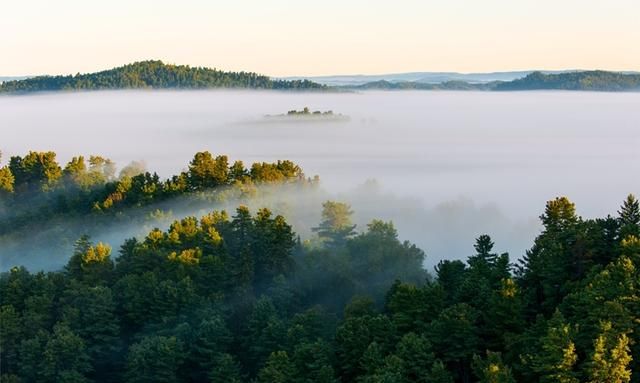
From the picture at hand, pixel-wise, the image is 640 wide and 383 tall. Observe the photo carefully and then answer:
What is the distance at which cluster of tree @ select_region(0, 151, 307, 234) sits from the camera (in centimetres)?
10775

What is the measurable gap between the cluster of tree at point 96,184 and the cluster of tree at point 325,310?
23301 millimetres

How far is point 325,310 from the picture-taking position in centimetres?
6812

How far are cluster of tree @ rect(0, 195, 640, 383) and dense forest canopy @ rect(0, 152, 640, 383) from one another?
13 cm

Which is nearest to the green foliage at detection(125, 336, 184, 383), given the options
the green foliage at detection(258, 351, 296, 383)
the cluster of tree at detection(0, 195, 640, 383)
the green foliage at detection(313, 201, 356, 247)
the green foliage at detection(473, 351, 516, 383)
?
the cluster of tree at detection(0, 195, 640, 383)

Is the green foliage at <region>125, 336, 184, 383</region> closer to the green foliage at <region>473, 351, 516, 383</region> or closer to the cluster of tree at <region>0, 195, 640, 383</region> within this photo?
the cluster of tree at <region>0, 195, 640, 383</region>

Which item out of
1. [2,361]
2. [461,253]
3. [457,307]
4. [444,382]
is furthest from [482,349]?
[461,253]

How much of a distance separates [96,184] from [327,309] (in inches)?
2316

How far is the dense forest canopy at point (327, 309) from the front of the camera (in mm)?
48281

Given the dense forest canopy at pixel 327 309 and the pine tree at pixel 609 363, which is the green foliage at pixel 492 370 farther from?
the pine tree at pixel 609 363

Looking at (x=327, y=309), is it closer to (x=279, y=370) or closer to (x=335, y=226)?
(x=279, y=370)

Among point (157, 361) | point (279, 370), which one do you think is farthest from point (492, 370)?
point (157, 361)

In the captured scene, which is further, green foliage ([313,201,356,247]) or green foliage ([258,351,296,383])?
green foliage ([313,201,356,247])

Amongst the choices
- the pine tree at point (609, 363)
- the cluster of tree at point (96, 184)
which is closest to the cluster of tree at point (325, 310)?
the pine tree at point (609, 363)

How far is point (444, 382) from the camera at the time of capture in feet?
157
